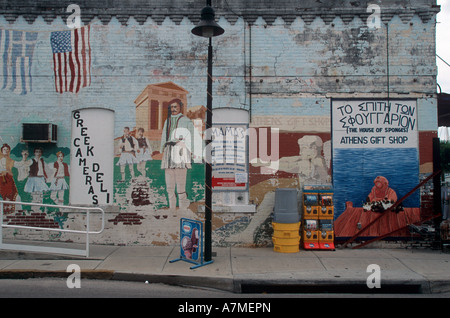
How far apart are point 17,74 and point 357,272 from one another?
377 inches

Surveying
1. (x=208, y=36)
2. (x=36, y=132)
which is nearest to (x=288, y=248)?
(x=208, y=36)

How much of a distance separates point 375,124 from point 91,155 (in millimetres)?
7515

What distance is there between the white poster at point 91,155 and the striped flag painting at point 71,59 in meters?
0.75

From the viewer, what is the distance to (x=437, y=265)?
8578 mm

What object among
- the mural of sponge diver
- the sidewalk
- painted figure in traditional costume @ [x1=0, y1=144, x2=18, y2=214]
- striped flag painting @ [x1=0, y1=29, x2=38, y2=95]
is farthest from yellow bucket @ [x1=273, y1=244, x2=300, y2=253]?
striped flag painting @ [x1=0, y1=29, x2=38, y2=95]

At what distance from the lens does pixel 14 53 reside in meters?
10.6

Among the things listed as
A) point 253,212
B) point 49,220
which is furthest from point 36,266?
point 253,212

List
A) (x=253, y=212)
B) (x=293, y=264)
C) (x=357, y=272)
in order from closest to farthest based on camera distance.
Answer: (x=357, y=272)
(x=293, y=264)
(x=253, y=212)

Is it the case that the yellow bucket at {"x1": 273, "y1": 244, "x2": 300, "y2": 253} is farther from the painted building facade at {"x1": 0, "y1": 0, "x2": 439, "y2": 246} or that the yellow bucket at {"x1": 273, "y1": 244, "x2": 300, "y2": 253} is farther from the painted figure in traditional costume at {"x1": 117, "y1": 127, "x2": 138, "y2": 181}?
the painted figure in traditional costume at {"x1": 117, "y1": 127, "x2": 138, "y2": 181}

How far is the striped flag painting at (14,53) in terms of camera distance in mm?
10547

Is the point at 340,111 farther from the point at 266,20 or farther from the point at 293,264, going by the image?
the point at 293,264

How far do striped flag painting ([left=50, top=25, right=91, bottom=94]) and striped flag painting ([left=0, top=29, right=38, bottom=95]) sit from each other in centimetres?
63

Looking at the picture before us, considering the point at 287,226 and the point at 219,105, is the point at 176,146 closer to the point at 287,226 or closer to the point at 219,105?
the point at 219,105

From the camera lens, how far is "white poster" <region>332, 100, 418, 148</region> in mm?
10500
